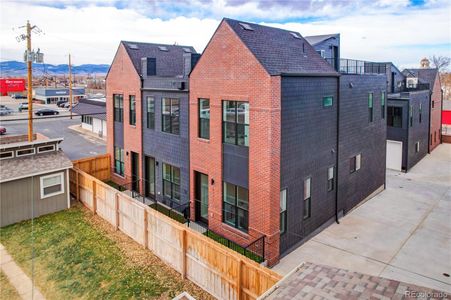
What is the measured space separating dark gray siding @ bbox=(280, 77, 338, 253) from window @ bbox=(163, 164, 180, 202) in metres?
5.93

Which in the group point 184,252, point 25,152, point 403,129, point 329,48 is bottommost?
point 184,252

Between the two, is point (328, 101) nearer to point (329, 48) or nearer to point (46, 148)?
point (329, 48)

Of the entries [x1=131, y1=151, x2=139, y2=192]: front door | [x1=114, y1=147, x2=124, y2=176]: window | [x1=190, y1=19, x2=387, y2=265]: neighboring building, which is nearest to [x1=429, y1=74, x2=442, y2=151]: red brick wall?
[x1=190, y1=19, x2=387, y2=265]: neighboring building

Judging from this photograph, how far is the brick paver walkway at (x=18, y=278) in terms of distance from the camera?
10.5 metres

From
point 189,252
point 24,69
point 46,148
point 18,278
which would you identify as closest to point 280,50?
point 189,252

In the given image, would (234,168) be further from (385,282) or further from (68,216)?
(68,216)

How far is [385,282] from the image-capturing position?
7.48 metres

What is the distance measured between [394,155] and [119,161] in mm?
18984

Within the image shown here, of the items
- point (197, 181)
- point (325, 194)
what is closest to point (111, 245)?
point (197, 181)

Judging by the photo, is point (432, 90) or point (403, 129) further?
point (432, 90)

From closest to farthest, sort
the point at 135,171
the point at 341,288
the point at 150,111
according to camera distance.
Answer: the point at 341,288 < the point at 150,111 < the point at 135,171

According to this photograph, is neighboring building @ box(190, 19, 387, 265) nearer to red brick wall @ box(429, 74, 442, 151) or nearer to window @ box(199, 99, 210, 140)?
window @ box(199, 99, 210, 140)

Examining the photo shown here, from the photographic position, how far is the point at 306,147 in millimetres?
13414

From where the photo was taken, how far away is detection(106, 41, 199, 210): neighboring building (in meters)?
16.1
